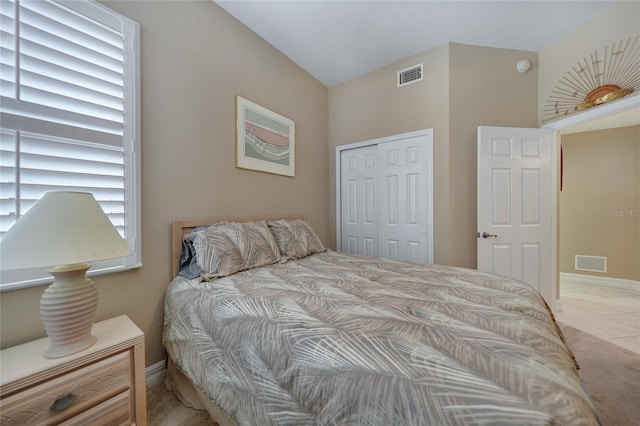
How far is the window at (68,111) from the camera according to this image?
1.14m

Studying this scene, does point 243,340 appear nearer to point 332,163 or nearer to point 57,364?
point 57,364

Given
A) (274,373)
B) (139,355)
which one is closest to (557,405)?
(274,373)

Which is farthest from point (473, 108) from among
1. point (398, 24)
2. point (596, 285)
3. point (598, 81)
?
point (596, 285)

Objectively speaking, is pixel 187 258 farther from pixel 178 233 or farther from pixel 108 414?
pixel 108 414

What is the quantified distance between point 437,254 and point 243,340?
7.77 ft

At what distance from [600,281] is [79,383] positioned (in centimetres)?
601

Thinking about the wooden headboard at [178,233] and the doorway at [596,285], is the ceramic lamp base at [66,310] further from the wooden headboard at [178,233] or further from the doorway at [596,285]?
the doorway at [596,285]

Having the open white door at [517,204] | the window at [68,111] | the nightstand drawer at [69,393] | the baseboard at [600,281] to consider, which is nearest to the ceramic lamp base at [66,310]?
the nightstand drawer at [69,393]

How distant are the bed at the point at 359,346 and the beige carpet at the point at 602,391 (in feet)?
0.29

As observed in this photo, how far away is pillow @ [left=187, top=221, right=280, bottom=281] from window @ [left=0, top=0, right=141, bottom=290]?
0.41 m

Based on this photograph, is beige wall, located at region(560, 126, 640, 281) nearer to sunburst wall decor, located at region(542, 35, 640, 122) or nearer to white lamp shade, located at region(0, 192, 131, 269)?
sunburst wall decor, located at region(542, 35, 640, 122)

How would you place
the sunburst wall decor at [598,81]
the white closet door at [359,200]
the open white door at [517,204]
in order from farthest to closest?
the white closet door at [359,200] < the open white door at [517,204] < the sunburst wall decor at [598,81]

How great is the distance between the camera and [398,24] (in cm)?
235

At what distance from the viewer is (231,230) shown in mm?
1810
